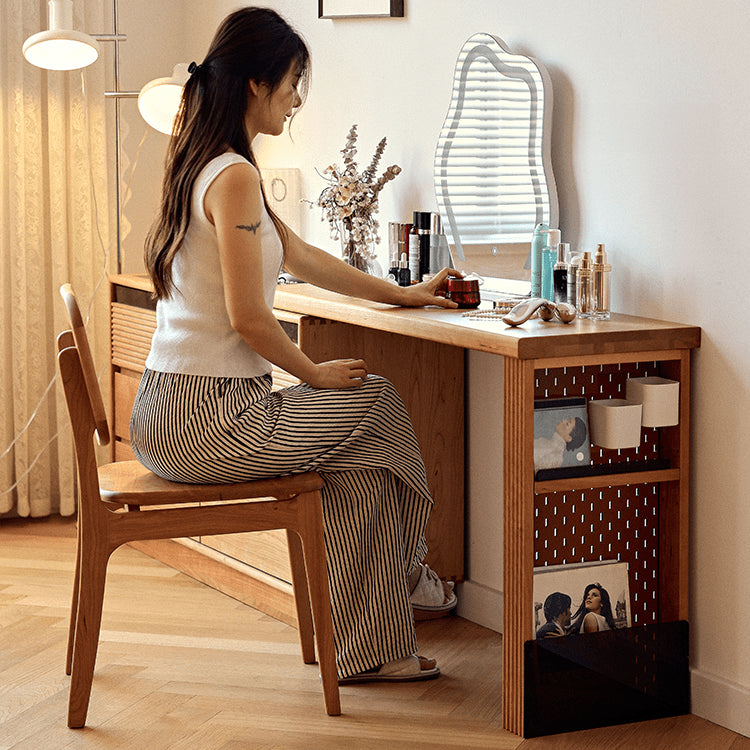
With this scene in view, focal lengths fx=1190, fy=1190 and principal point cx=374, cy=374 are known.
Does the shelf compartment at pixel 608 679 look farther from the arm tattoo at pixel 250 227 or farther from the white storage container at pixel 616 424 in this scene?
the arm tattoo at pixel 250 227

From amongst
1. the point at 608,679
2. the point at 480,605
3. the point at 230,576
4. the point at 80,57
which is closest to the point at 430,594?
the point at 480,605

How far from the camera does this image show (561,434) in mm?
2188

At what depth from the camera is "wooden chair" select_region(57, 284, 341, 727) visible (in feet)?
7.09

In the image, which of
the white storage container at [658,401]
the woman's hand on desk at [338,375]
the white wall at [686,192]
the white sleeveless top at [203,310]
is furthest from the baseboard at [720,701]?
the white sleeveless top at [203,310]

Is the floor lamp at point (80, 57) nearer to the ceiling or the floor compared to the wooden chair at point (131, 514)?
nearer to the ceiling

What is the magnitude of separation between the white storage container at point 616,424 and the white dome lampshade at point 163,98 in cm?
158

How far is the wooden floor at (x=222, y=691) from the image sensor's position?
2.18m

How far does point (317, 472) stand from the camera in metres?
2.25

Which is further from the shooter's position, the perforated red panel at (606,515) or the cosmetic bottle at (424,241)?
the cosmetic bottle at (424,241)

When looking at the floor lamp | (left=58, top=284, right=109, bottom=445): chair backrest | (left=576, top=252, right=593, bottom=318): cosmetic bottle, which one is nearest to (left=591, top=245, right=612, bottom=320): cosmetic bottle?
(left=576, top=252, right=593, bottom=318): cosmetic bottle

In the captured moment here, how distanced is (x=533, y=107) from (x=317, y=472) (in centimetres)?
89

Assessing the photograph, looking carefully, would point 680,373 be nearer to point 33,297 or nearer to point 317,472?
point 317,472

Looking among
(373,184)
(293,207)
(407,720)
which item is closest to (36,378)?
(293,207)

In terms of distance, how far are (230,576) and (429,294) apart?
3.24 feet
